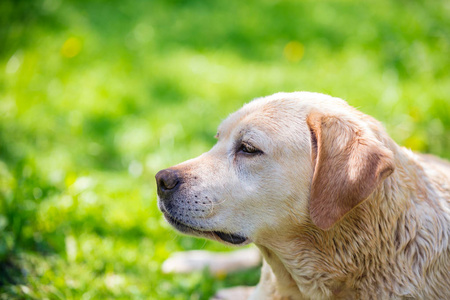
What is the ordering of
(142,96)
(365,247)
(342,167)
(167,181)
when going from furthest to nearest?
1. (142,96)
2. (167,181)
3. (365,247)
4. (342,167)

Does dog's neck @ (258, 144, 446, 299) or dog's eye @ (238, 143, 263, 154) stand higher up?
dog's eye @ (238, 143, 263, 154)

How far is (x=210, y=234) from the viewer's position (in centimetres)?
281

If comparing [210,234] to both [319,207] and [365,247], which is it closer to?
[319,207]

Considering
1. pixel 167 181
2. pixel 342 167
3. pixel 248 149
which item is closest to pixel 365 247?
pixel 342 167

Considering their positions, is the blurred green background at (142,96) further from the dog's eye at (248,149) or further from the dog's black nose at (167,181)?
the dog's eye at (248,149)

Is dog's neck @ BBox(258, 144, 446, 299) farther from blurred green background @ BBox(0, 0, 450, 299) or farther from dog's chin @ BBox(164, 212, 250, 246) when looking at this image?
blurred green background @ BBox(0, 0, 450, 299)

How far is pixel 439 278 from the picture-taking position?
8.66 ft

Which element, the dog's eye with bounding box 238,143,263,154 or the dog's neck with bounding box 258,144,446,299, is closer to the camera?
the dog's neck with bounding box 258,144,446,299

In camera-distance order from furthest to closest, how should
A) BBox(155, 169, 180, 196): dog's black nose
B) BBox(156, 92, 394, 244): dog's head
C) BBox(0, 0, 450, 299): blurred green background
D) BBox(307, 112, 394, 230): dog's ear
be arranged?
BBox(0, 0, 450, 299): blurred green background < BBox(155, 169, 180, 196): dog's black nose < BBox(156, 92, 394, 244): dog's head < BBox(307, 112, 394, 230): dog's ear

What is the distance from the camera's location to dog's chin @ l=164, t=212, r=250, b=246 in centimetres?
276

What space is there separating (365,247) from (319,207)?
38 cm

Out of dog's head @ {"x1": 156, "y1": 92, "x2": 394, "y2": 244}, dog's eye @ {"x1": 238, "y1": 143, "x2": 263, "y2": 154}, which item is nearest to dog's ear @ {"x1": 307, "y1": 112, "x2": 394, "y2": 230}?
dog's head @ {"x1": 156, "y1": 92, "x2": 394, "y2": 244}

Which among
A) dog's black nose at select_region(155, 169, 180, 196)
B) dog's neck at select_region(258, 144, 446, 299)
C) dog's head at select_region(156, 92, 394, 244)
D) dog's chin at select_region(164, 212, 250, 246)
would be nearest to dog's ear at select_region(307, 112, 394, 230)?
dog's head at select_region(156, 92, 394, 244)

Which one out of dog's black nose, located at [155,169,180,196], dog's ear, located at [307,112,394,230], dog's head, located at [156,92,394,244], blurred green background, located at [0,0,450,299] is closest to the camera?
dog's ear, located at [307,112,394,230]
